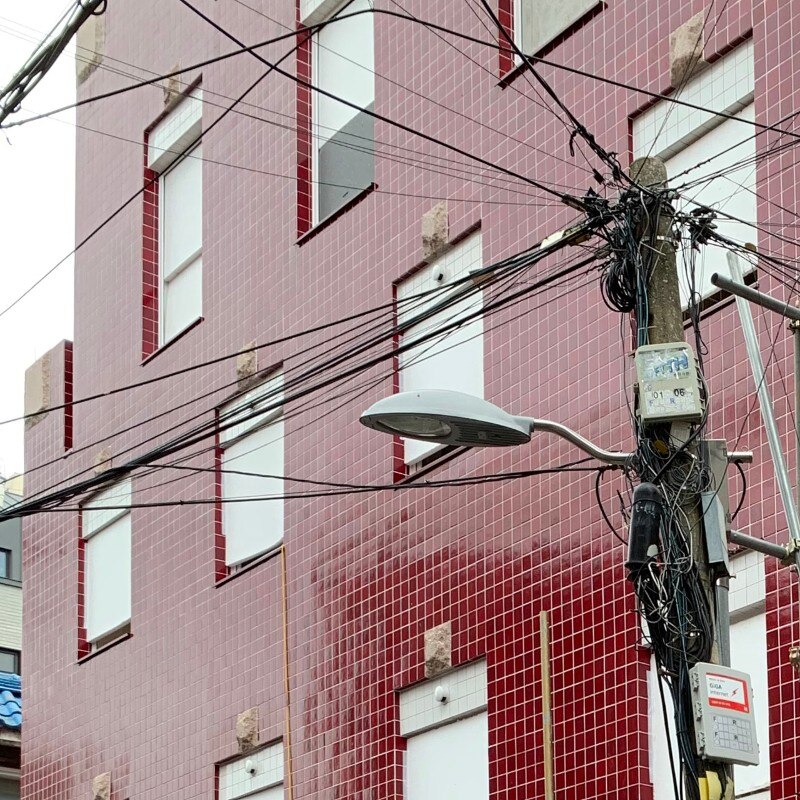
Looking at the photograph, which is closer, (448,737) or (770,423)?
(770,423)

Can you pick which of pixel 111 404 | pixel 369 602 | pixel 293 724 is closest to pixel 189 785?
pixel 293 724

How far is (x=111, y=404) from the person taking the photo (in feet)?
85.5

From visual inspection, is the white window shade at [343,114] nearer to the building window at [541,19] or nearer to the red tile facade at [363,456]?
the red tile facade at [363,456]

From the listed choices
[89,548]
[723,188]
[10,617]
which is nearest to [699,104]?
[723,188]

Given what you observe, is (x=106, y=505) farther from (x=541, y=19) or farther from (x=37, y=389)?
(x=541, y=19)

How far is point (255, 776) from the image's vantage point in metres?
21.4

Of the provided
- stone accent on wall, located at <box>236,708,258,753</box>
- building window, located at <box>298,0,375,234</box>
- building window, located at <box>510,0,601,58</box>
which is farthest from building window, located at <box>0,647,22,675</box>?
building window, located at <box>510,0,601,58</box>

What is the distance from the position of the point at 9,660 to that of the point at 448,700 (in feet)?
93.4

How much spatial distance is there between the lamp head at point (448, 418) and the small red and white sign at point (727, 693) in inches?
77.5

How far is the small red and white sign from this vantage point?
1105cm

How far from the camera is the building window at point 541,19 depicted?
18859mm

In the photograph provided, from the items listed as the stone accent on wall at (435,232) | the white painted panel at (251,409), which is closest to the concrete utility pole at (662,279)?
the stone accent on wall at (435,232)

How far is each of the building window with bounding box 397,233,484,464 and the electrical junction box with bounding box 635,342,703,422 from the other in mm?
7495

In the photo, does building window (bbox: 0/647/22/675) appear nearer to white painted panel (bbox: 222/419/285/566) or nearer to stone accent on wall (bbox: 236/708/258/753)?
white painted panel (bbox: 222/419/285/566)
